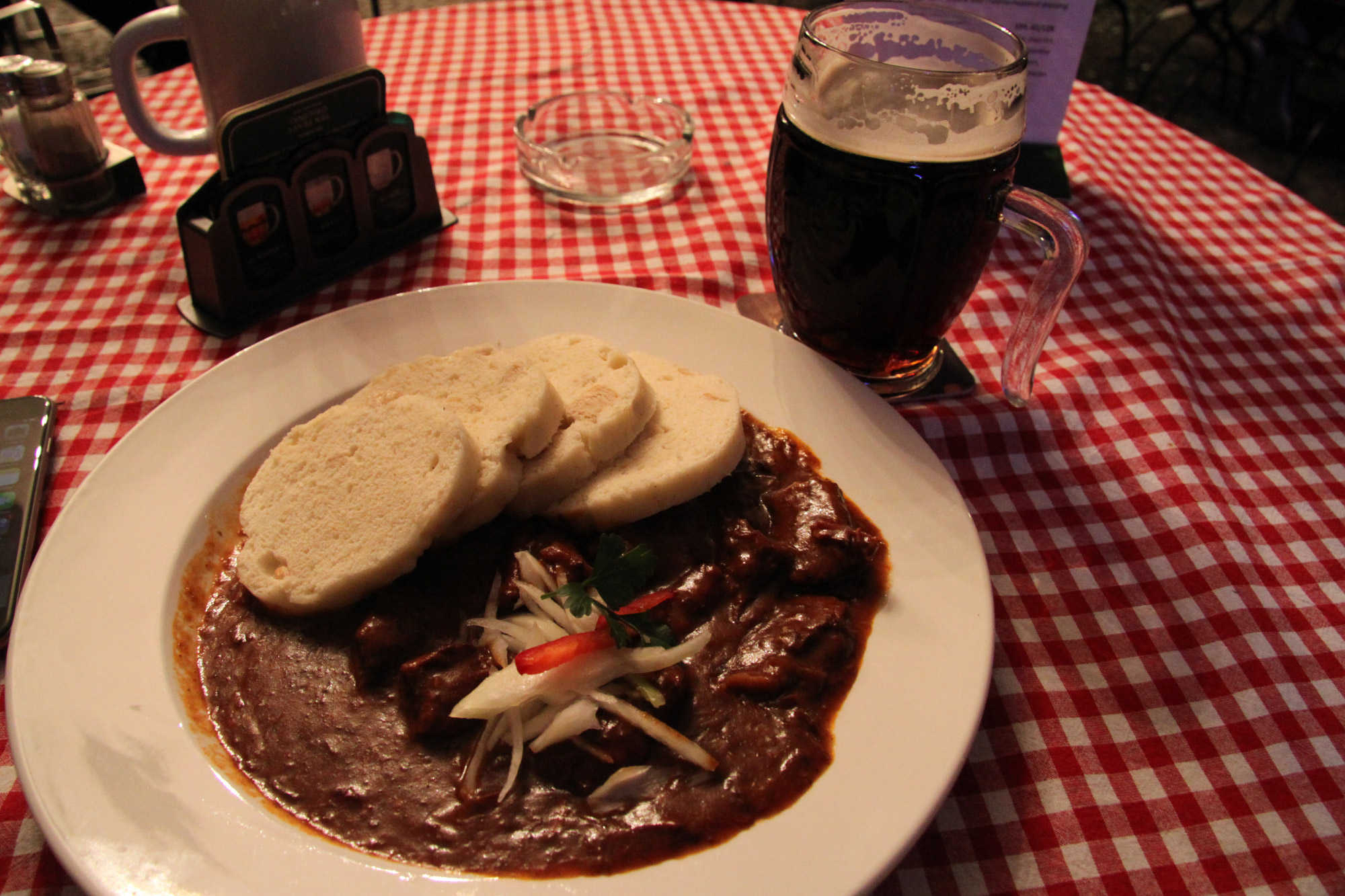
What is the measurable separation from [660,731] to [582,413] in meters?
0.90

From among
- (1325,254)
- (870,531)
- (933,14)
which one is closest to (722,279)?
(933,14)

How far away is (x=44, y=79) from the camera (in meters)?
3.01

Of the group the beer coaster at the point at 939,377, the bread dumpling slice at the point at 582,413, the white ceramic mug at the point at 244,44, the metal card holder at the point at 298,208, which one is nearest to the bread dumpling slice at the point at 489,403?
the bread dumpling slice at the point at 582,413

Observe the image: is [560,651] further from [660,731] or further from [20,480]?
[20,480]

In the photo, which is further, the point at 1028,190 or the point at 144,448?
the point at 1028,190

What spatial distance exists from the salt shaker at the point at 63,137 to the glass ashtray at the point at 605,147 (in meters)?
1.63

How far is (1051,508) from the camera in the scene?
8.20 ft

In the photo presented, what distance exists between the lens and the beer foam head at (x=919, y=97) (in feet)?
7.16

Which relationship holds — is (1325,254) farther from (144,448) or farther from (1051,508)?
(144,448)

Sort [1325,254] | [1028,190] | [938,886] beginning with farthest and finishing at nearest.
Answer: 1. [1325,254]
2. [1028,190]
3. [938,886]

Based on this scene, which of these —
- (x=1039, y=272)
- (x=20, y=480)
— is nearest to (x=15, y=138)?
(x=20, y=480)

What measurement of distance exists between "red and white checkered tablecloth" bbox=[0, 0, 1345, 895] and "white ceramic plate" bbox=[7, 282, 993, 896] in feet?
0.76

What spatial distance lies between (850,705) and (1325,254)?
314 centimetres

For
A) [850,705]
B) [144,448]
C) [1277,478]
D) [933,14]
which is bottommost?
[1277,478]
